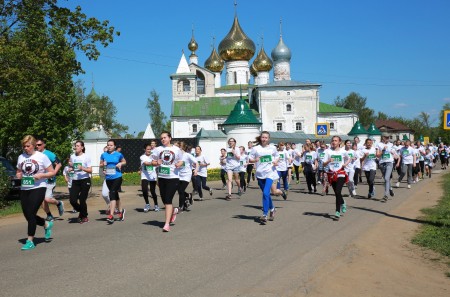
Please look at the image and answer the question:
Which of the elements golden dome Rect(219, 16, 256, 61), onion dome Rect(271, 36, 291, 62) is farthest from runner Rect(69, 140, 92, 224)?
golden dome Rect(219, 16, 256, 61)

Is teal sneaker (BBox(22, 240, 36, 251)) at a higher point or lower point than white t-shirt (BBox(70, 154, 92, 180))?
lower

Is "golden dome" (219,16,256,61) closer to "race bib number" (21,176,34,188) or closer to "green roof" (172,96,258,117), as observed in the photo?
"green roof" (172,96,258,117)

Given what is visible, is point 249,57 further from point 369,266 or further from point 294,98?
point 369,266

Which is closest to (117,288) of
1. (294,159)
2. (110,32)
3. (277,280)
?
(277,280)

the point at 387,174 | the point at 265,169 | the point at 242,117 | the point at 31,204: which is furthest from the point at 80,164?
the point at 242,117

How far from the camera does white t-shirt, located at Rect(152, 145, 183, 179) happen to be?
32.5 feet

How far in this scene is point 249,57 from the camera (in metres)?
75.4

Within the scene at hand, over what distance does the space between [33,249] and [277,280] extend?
444cm

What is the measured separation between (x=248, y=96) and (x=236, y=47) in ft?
24.7

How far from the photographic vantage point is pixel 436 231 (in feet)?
30.9

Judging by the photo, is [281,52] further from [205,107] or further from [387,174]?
[387,174]

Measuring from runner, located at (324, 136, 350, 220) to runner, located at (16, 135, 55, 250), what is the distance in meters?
6.19

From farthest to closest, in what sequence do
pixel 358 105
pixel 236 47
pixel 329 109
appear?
1. pixel 358 105
2. pixel 236 47
3. pixel 329 109

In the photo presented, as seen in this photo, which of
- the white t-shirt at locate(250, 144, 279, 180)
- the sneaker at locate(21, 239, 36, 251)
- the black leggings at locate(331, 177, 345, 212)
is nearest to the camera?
the sneaker at locate(21, 239, 36, 251)
